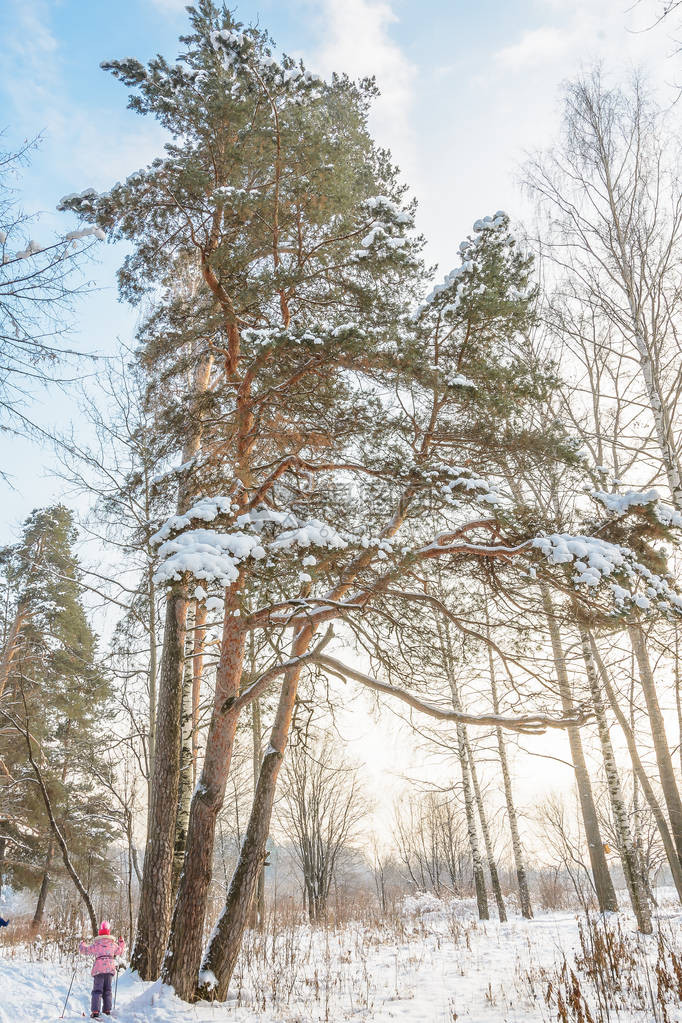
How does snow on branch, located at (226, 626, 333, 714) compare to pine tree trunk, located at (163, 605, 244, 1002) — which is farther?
snow on branch, located at (226, 626, 333, 714)

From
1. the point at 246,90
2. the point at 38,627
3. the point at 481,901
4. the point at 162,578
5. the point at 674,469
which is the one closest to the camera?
the point at 162,578

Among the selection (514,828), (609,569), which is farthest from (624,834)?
(609,569)

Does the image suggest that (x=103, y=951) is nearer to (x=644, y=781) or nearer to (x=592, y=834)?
(x=644, y=781)

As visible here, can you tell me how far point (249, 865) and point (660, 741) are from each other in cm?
611

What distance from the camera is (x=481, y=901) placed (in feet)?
40.8

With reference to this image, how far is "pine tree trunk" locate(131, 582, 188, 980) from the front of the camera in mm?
6246

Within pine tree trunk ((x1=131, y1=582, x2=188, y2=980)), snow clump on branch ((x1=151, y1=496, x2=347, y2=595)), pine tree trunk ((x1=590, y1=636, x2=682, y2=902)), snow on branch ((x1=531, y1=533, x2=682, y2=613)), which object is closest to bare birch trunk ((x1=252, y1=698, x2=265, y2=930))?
pine tree trunk ((x1=131, y1=582, x2=188, y2=980))

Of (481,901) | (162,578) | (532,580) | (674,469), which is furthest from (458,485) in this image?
(481,901)

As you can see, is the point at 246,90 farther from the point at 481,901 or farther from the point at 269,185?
the point at 481,901

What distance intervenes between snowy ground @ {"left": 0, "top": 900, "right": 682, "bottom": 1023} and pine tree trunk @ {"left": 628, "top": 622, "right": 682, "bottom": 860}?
1.33 m

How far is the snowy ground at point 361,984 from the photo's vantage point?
519 centimetres

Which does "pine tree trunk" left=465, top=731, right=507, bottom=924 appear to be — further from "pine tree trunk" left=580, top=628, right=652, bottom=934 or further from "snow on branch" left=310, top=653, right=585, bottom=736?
"snow on branch" left=310, top=653, right=585, bottom=736

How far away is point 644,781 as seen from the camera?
29.9 feet

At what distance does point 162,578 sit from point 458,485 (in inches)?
107
